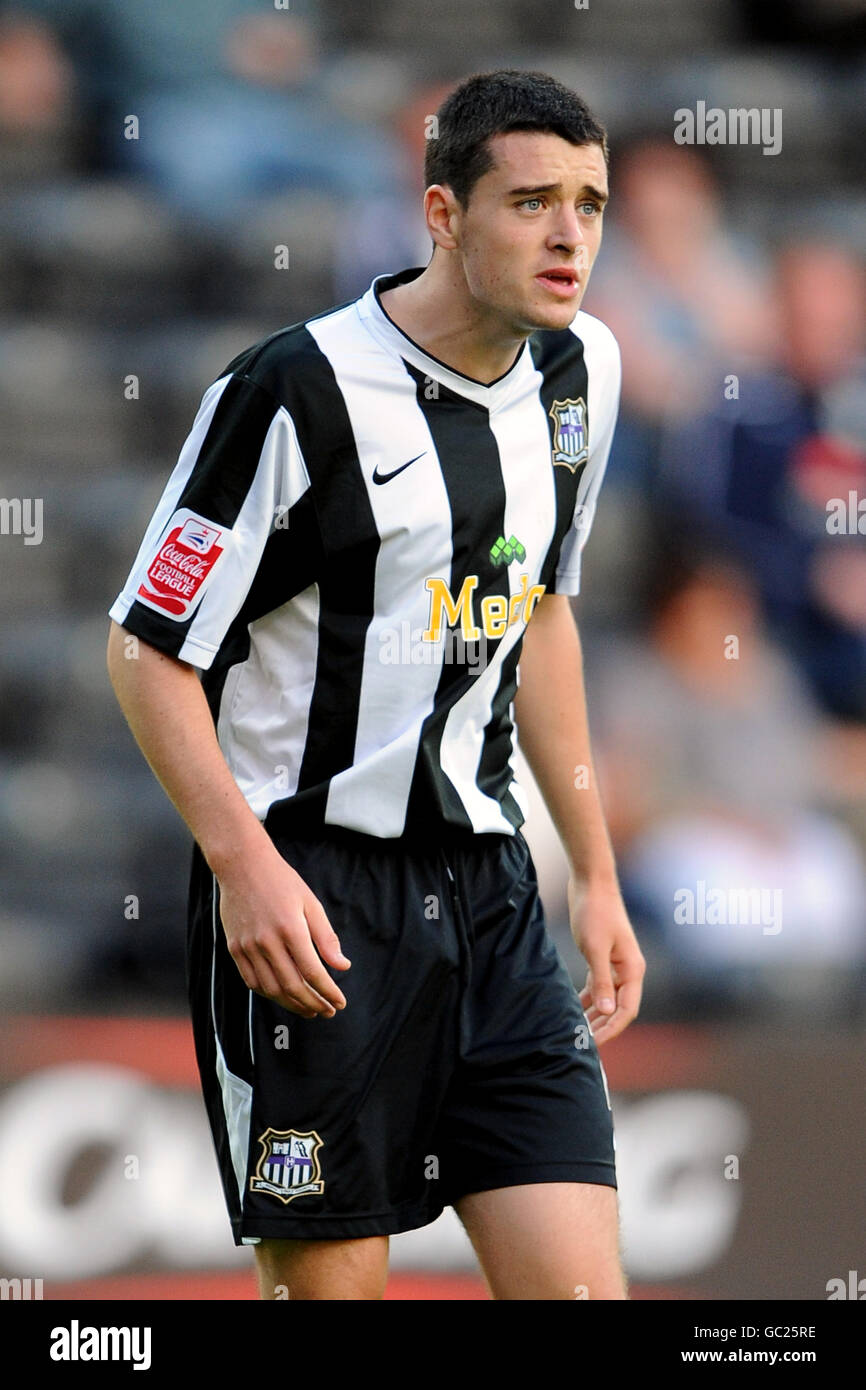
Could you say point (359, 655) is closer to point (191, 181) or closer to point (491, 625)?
point (491, 625)

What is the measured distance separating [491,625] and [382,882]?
347mm

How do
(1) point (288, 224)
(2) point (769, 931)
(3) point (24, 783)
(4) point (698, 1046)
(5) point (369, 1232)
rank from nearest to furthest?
1. (5) point (369, 1232)
2. (4) point (698, 1046)
3. (2) point (769, 931)
4. (3) point (24, 783)
5. (1) point (288, 224)

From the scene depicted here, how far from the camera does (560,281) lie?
221cm

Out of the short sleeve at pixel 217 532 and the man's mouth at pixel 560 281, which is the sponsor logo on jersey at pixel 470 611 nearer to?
the short sleeve at pixel 217 532

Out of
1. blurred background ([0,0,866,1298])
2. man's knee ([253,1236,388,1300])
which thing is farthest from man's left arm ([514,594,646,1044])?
blurred background ([0,0,866,1298])

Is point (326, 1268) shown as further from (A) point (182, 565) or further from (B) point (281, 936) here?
(A) point (182, 565)

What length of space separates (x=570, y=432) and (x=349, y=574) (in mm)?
401

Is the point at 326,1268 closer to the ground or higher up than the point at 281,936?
closer to the ground

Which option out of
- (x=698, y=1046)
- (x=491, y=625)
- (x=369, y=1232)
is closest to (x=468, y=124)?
(x=491, y=625)

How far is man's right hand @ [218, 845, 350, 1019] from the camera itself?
2.06 meters

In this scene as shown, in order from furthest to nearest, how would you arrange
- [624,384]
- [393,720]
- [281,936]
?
1. [624,384]
2. [393,720]
3. [281,936]

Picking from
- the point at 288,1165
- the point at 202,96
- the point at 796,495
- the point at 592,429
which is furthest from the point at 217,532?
the point at 202,96

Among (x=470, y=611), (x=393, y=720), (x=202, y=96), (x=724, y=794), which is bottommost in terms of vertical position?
(x=724, y=794)
